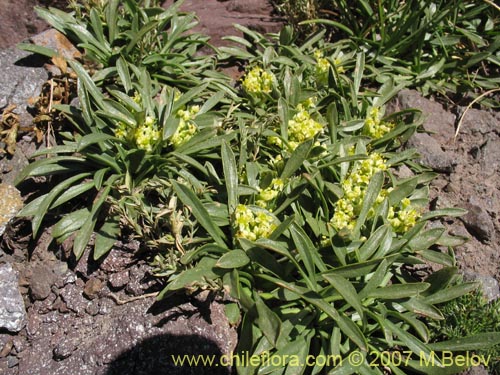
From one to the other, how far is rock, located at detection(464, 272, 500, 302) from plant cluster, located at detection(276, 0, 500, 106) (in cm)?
175

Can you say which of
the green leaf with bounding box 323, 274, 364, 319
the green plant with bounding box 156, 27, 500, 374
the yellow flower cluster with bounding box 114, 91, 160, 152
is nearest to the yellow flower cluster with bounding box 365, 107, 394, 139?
the green plant with bounding box 156, 27, 500, 374

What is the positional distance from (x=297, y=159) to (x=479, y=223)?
140cm

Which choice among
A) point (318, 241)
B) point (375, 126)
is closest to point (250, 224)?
point (318, 241)

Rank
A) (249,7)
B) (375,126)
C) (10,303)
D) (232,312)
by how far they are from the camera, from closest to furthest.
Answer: (232,312)
(10,303)
(375,126)
(249,7)

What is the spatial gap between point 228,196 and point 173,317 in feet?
2.57

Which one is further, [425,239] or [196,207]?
[425,239]


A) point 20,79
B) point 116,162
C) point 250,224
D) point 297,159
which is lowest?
point 250,224

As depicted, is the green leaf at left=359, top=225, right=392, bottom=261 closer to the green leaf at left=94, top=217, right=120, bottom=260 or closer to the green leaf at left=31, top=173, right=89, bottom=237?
Answer: the green leaf at left=94, top=217, right=120, bottom=260

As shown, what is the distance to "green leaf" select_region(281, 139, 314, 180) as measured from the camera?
2.84m

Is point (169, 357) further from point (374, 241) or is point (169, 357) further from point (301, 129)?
point (301, 129)

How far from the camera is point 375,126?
3.46 meters

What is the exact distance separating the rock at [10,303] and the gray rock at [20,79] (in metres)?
1.18

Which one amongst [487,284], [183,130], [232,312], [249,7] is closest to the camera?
[232,312]

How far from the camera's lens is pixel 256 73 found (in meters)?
3.56
